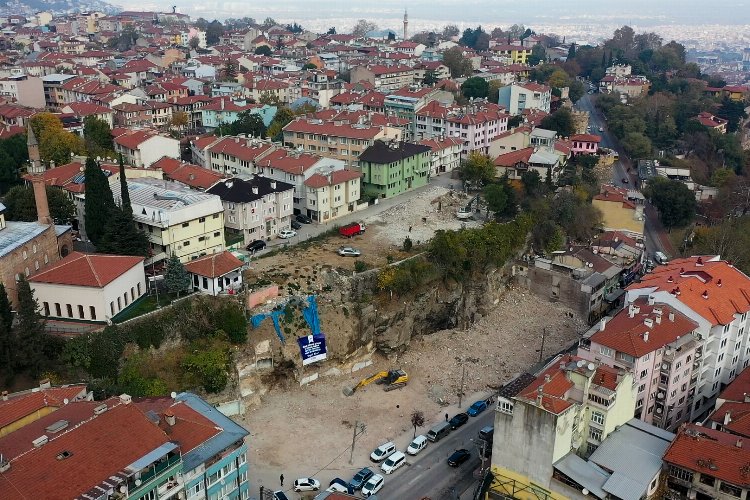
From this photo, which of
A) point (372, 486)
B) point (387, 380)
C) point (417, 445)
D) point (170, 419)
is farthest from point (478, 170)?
point (170, 419)

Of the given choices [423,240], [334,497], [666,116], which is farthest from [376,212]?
[666,116]

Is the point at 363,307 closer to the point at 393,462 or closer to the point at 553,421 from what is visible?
the point at 393,462

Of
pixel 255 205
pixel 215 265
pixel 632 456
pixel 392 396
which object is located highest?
pixel 255 205

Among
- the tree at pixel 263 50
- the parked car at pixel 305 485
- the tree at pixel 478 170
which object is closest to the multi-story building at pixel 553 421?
the parked car at pixel 305 485

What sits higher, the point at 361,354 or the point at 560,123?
the point at 560,123

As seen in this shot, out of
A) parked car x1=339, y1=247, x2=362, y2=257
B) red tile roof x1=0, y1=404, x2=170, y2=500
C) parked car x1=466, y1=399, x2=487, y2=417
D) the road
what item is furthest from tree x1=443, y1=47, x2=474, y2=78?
red tile roof x1=0, y1=404, x2=170, y2=500

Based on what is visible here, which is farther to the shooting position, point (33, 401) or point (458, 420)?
point (458, 420)

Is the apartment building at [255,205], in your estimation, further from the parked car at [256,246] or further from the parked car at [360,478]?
the parked car at [360,478]
